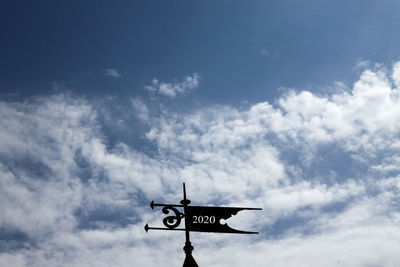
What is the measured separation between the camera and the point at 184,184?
18.2 ft

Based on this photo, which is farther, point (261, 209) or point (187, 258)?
point (261, 209)

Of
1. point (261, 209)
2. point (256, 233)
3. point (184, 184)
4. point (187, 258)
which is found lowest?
point (187, 258)

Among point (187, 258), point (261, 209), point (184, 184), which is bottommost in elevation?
point (187, 258)

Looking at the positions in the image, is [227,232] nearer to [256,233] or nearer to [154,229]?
[256,233]

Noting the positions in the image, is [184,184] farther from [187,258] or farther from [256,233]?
[256,233]

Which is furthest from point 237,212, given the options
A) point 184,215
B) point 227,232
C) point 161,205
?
point 161,205

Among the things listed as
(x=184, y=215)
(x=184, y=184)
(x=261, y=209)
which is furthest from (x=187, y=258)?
(x=261, y=209)

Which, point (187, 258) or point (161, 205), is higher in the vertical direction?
point (161, 205)

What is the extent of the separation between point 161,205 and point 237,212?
147 cm

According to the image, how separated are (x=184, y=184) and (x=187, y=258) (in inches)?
49.9

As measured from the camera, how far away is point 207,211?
5.70 metres

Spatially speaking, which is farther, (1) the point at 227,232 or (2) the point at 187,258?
(1) the point at 227,232

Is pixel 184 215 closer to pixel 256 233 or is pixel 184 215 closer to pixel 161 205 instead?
pixel 161 205

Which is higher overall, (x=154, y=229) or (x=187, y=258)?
(x=154, y=229)
